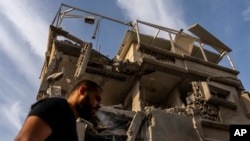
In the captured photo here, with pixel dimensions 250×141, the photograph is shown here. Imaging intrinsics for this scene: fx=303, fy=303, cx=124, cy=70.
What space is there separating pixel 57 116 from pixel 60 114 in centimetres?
4

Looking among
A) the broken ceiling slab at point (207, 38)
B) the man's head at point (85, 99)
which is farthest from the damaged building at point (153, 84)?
the man's head at point (85, 99)

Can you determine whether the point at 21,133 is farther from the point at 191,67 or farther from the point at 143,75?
the point at 191,67

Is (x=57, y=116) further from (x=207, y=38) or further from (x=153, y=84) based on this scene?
(x=207, y=38)

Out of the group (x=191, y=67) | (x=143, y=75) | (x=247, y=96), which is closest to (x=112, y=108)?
(x=143, y=75)

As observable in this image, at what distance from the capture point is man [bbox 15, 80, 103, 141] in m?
2.17

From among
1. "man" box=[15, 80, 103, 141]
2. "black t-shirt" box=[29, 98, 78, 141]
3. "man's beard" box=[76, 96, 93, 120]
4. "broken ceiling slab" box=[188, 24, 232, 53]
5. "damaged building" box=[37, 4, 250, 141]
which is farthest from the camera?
"broken ceiling slab" box=[188, 24, 232, 53]

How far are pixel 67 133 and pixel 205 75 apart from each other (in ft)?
54.8

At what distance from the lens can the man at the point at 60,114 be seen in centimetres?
217

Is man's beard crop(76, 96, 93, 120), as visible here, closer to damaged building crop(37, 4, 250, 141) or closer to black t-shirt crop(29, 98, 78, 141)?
black t-shirt crop(29, 98, 78, 141)

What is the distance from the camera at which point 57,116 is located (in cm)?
239

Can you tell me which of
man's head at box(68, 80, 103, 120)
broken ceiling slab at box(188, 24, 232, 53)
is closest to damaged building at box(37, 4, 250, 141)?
broken ceiling slab at box(188, 24, 232, 53)

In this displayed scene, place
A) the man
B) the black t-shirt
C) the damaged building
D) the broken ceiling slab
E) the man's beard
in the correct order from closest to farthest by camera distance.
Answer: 1. the man
2. the black t-shirt
3. the man's beard
4. the damaged building
5. the broken ceiling slab

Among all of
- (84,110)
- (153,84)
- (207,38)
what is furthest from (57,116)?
(207,38)

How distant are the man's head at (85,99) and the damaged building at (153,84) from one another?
30.2ft
